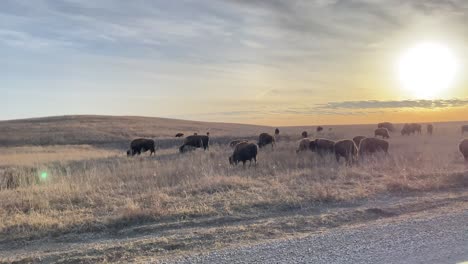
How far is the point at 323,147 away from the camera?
25.3 m

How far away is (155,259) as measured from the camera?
6.80m

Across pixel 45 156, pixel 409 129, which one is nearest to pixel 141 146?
pixel 45 156

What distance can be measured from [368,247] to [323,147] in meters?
18.5

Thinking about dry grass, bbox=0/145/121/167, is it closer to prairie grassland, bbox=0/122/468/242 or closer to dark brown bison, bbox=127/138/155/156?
dark brown bison, bbox=127/138/155/156

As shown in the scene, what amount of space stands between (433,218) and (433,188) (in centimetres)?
491

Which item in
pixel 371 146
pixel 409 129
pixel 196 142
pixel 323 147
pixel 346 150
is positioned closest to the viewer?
pixel 346 150

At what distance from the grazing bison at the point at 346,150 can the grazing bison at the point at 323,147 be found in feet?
5.82

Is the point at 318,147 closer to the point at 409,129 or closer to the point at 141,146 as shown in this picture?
the point at 141,146

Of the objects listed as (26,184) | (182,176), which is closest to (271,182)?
(182,176)

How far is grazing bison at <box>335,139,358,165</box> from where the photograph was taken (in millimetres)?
21766

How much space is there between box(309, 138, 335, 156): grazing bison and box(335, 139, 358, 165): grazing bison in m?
1.77

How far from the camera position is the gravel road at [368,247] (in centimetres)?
651

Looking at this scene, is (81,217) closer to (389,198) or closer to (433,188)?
(389,198)

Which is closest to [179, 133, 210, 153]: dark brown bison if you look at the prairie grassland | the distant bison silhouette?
the prairie grassland
